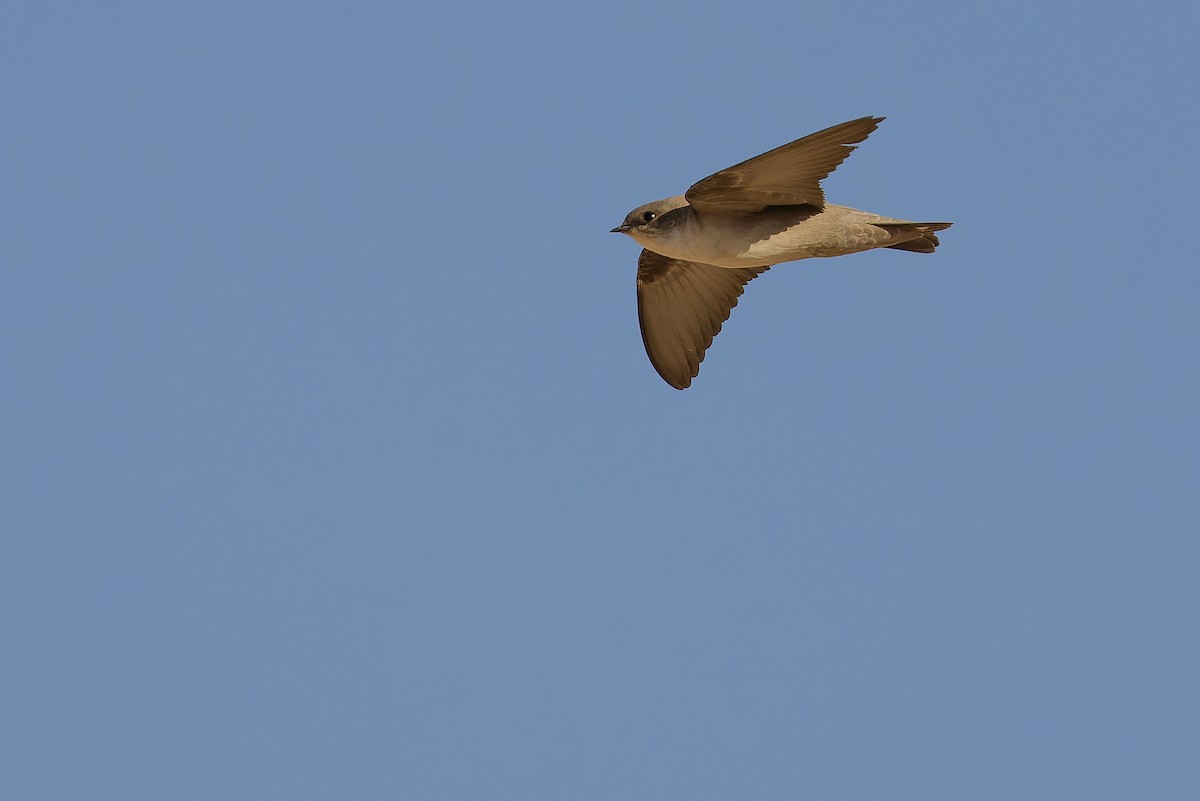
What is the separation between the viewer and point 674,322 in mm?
13891

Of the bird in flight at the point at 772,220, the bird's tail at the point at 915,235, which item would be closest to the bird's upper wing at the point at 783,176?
the bird in flight at the point at 772,220

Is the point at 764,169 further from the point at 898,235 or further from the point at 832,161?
the point at 898,235

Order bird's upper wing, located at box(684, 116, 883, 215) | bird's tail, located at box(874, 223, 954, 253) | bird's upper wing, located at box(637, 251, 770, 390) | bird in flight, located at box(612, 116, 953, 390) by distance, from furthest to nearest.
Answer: bird's upper wing, located at box(637, 251, 770, 390) < bird's tail, located at box(874, 223, 954, 253) < bird in flight, located at box(612, 116, 953, 390) < bird's upper wing, located at box(684, 116, 883, 215)

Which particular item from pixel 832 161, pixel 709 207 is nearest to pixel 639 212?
pixel 709 207

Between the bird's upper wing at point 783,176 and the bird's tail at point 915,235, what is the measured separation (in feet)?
2.02

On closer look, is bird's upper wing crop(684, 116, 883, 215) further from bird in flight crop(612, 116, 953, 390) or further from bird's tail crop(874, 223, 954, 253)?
bird's tail crop(874, 223, 954, 253)

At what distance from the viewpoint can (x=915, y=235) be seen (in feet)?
39.3

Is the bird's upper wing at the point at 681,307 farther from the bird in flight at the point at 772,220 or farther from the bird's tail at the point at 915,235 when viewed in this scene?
the bird's tail at the point at 915,235

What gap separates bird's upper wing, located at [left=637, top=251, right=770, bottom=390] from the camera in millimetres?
13766

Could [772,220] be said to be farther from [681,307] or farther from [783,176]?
[681,307]

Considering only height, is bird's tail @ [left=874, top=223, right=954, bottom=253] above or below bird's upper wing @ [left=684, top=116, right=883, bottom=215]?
below

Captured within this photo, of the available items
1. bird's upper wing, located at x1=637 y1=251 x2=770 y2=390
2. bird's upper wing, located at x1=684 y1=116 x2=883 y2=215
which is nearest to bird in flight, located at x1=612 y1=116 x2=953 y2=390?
bird's upper wing, located at x1=684 y1=116 x2=883 y2=215

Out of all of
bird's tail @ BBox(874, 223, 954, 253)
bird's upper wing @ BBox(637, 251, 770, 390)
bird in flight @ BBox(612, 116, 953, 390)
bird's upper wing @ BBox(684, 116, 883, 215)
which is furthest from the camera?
bird's upper wing @ BBox(637, 251, 770, 390)

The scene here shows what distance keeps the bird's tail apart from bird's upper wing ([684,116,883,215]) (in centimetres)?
62
